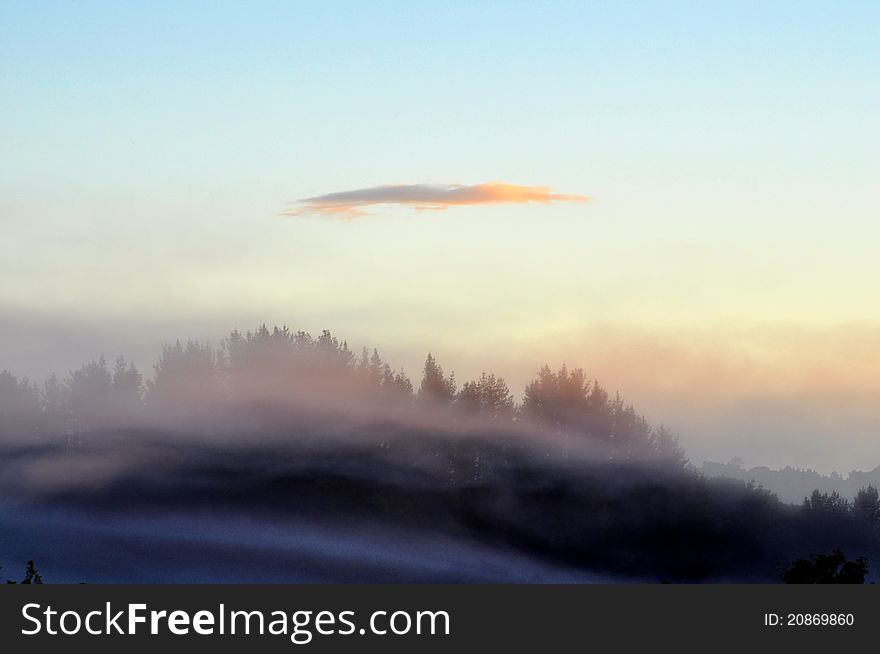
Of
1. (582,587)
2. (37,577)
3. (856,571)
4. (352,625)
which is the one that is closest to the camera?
Answer: (352,625)

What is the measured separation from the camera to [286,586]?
75.4 meters

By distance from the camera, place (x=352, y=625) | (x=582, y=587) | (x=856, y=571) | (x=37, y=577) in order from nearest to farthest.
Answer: (x=352, y=625) < (x=582, y=587) < (x=37, y=577) < (x=856, y=571)

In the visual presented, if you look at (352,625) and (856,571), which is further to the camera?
(856,571)

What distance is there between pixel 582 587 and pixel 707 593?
8.02m

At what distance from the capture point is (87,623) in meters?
74.2

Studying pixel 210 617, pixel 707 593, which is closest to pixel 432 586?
pixel 210 617

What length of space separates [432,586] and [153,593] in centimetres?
1501

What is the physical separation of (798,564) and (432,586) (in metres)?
72.2

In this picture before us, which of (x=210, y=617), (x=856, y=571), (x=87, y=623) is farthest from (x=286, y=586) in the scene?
(x=856, y=571)

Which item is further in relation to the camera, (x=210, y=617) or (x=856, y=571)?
(x=856, y=571)

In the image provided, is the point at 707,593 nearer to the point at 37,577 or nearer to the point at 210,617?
the point at 210,617

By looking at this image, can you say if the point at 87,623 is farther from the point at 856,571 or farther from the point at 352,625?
the point at 856,571

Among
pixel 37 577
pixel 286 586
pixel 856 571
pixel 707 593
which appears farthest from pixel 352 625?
pixel 856 571

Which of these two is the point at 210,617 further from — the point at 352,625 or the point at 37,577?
the point at 37,577
